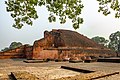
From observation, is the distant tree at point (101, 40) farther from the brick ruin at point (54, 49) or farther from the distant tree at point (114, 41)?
the brick ruin at point (54, 49)

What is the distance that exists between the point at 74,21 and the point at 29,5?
1912mm

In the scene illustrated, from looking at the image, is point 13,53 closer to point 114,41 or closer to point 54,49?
point 54,49

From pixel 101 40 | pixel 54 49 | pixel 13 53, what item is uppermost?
pixel 101 40

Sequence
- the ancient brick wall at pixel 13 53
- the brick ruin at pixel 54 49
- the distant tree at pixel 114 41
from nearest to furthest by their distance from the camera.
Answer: the brick ruin at pixel 54 49
the ancient brick wall at pixel 13 53
the distant tree at pixel 114 41

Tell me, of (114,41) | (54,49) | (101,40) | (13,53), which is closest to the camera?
(54,49)

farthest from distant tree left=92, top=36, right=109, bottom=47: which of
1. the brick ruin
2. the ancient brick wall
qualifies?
the ancient brick wall

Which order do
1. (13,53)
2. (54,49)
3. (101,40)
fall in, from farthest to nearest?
(101,40) < (13,53) < (54,49)

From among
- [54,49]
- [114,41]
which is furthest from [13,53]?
[114,41]

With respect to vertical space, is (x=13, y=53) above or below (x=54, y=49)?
below

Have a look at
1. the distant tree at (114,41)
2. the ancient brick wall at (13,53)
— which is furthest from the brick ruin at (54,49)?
the distant tree at (114,41)

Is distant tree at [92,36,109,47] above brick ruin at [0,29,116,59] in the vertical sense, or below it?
above

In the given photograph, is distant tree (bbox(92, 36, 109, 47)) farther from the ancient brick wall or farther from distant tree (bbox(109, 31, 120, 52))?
Result: the ancient brick wall

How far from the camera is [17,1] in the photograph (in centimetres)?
653

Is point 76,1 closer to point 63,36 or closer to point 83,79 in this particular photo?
point 83,79
